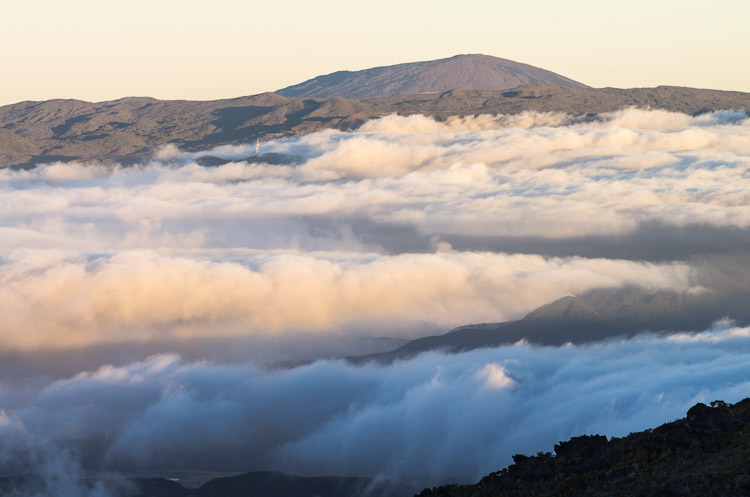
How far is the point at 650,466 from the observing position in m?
72.4

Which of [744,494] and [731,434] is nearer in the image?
[744,494]

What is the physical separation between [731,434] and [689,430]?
4640 mm

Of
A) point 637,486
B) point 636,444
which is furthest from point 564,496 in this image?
point 636,444

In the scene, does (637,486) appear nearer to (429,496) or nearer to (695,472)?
(695,472)

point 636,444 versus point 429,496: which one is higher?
point 636,444

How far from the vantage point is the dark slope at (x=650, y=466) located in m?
61.8

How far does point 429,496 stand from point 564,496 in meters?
18.5

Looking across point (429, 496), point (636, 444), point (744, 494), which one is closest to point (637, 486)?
point (744, 494)

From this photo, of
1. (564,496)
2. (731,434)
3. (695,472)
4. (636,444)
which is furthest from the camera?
(636,444)

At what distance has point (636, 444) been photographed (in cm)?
8212

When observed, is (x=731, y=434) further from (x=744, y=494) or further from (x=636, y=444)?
(x=744, y=494)

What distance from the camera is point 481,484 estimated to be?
8512 centimetres

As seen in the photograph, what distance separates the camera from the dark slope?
203 feet

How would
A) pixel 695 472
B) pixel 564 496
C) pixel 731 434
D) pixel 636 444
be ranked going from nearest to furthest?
pixel 695 472, pixel 564 496, pixel 731 434, pixel 636 444
